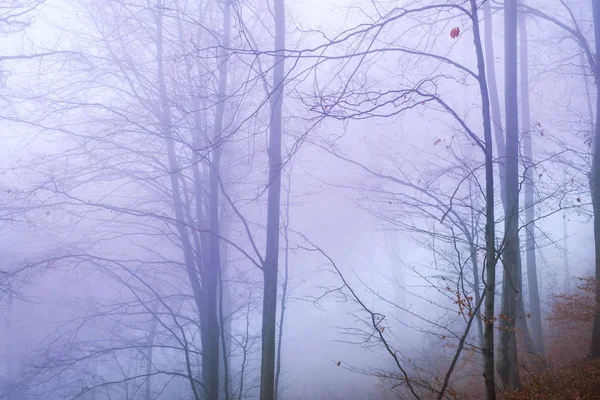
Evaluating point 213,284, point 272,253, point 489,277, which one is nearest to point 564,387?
point 489,277

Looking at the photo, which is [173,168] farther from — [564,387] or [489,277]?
[564,387]

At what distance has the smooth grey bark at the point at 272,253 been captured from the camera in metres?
6.29

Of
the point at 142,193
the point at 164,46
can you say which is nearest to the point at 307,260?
the point at 142,193

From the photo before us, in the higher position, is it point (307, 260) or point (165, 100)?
point (165, 100)

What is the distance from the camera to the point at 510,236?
18.7ft

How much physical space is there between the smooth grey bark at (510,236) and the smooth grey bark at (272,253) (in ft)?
10.5

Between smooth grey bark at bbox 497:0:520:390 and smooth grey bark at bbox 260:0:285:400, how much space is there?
10.5ft

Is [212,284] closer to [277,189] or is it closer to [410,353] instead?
[277,189]

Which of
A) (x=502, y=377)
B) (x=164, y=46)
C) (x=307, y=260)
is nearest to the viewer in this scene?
(x=502, y=377)

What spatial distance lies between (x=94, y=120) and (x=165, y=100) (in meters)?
1.42

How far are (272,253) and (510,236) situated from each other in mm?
3421

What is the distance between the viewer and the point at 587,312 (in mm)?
8266

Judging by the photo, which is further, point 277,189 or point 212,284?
point 212,284

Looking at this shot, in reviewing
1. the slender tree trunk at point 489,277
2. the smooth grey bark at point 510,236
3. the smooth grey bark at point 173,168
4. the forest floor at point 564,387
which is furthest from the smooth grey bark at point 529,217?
the smooth grey bark at point 173,168
